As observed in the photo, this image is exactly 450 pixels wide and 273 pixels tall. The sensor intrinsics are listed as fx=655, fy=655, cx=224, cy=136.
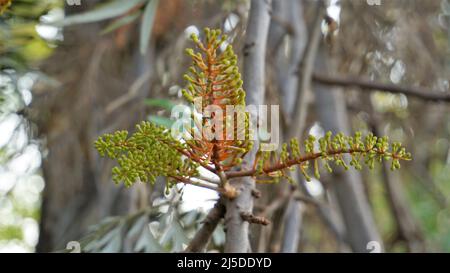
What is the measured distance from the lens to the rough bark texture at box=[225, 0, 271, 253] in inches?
23.6

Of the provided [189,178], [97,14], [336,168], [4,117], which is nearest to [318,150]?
[189,178]

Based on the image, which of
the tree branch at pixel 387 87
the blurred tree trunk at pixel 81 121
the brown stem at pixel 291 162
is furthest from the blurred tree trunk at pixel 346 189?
the brown stem at pixel 291 162

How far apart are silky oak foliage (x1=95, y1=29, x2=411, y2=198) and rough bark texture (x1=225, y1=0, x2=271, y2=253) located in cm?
7

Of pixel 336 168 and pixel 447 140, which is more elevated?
pixel 447 140

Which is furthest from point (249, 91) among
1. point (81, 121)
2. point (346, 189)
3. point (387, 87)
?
point (81, 121)

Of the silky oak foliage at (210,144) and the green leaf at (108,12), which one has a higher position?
the green leaf at (108,12)

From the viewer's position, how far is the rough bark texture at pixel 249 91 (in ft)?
1.97

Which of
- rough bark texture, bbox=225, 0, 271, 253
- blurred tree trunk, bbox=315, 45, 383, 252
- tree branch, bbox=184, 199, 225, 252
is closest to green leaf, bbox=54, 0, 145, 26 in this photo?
rough bark texture, bbox=225, 0, 271, 253

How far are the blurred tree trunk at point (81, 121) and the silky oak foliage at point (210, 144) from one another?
1.09 m

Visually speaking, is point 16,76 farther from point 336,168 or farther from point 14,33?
point 336,168

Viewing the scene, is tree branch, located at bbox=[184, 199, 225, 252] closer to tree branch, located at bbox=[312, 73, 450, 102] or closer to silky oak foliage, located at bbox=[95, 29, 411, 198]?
silky oak foliage, located at bbox=[95, 29, 411, 198]

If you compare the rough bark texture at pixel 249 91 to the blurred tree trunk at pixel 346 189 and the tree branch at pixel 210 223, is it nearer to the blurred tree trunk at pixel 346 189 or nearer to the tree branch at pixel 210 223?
the tree branch at pixel 210 223

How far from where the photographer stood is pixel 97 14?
0.98 meters
